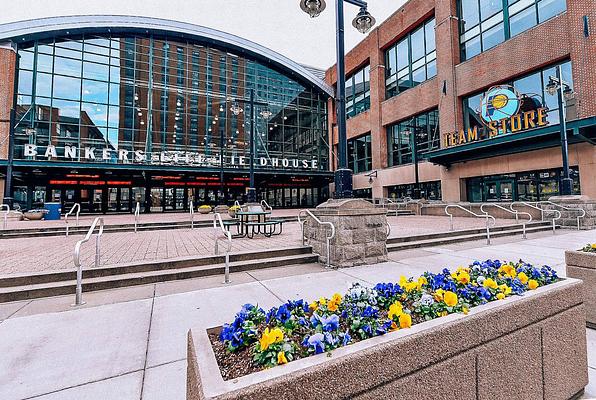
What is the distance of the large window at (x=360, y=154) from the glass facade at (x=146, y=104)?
467 centimetres

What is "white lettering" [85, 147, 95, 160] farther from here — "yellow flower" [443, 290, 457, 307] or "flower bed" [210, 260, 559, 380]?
"yellow flower" [443, 290, 457, 307]

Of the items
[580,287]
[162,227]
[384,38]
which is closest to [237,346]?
[580,287]

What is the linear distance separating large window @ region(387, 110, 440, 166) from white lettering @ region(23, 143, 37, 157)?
29668 millimetres

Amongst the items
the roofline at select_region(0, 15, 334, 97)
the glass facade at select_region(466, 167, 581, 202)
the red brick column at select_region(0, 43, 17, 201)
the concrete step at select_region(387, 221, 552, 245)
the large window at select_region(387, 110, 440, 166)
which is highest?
the roofline at select_region(0, 15, 334, 97)

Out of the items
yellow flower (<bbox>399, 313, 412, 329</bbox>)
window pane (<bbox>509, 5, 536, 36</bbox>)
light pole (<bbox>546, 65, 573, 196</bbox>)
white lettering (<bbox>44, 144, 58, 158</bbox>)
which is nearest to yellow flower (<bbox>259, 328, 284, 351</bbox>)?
yellow flower (<bbox>399, 313, 412, 329</bbox>)

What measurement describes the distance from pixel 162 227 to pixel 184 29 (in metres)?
23.6

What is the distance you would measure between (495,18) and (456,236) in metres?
Answer: 18.3

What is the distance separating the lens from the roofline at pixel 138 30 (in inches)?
909

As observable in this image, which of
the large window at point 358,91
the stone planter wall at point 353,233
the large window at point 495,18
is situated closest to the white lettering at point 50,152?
the stone planter wall at point 353,233

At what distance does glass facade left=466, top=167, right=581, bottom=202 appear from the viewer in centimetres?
1619

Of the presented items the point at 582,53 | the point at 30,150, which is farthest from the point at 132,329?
the point at 30,150

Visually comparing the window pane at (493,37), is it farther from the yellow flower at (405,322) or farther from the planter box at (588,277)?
the yellow flower at (405,322)

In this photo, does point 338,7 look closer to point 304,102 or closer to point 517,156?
point 517,156

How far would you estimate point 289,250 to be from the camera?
7.32 metres
